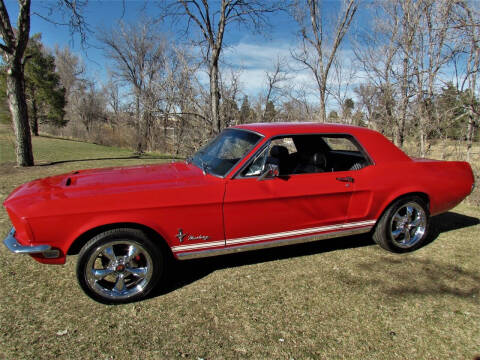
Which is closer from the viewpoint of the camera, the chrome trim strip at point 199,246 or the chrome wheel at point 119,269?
the chrome wheel at point 119,269

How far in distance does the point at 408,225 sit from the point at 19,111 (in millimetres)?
10520

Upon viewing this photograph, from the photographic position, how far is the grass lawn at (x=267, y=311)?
2.19 m

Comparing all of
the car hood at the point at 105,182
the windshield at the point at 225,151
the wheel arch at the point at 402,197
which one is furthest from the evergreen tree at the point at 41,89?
the wheel arch at the point at 402,197

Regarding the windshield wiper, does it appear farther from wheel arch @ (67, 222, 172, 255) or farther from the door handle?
the door handle

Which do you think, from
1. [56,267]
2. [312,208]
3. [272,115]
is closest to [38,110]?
[272,115]

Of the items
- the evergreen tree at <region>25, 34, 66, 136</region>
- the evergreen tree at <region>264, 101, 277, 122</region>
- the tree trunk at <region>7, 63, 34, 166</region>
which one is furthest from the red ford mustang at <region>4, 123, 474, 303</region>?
the evergreen tree at <region>25, 34, 66, 136</region>

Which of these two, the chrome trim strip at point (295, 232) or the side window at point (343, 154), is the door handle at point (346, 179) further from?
the chrome trim strip at point (295, 232)

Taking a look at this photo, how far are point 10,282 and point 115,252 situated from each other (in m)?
1.24

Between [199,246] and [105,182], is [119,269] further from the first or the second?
[105,182]

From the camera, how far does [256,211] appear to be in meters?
2.96

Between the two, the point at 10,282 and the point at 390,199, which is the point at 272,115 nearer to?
the point at 390,199

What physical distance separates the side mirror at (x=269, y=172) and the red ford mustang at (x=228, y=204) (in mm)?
12

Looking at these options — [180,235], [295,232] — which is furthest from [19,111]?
[295,232]

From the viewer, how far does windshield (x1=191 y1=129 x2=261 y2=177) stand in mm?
3098
